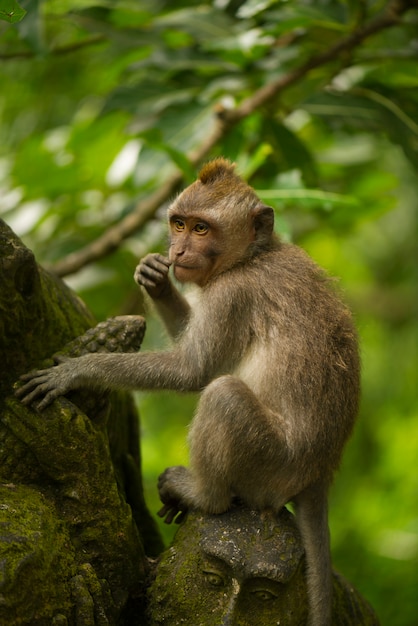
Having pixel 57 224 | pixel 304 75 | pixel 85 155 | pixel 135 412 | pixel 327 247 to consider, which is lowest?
pixel 327 247

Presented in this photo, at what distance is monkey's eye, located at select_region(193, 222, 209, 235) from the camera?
5.19 metres

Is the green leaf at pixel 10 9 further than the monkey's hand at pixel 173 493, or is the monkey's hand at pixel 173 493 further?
the monkey's hand at pixel 173 493

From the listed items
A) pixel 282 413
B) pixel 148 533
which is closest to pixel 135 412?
pixel 148 533

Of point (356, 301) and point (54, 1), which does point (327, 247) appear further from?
point (54, 1)

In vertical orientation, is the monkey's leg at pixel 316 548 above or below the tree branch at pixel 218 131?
below

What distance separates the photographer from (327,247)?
11.5 meters

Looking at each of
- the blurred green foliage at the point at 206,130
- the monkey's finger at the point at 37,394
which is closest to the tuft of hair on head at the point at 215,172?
the blurred green foliage at the point at 206,130

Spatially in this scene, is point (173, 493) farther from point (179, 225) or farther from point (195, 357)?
point (179, 225)

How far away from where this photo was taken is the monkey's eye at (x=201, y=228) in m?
5.19

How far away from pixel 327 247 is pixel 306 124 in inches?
105

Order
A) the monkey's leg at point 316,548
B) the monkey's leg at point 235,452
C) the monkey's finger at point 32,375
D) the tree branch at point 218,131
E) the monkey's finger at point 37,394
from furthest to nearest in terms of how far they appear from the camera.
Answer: the tree branch at point 218,131, the monkey's leg at point 235,452, the monkey's leg at point 316,548, the monkey's finger at point 32,375, the monkey's finger at point 37,394

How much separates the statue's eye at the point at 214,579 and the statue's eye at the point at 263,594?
0.17 meters

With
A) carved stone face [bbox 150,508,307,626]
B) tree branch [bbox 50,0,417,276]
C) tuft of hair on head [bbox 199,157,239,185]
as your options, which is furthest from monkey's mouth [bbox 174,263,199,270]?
tree branch [bbox 50,0,417,276]

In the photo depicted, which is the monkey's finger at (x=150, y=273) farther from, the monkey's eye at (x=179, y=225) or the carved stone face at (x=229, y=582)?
the carved stone face at (x=229, y=582)
